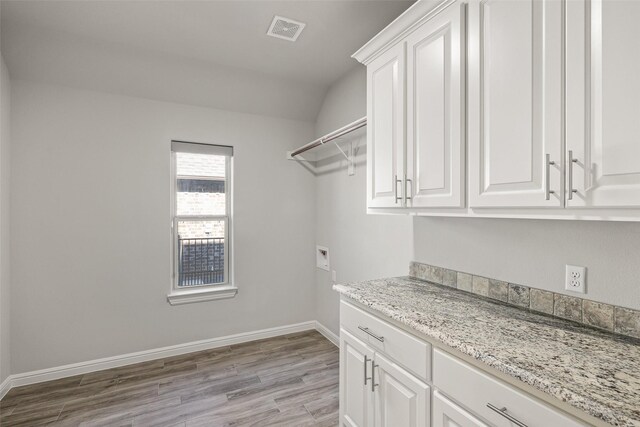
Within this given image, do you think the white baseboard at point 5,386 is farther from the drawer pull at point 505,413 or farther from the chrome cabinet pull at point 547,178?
the chrome cabinet pull at point 547,178

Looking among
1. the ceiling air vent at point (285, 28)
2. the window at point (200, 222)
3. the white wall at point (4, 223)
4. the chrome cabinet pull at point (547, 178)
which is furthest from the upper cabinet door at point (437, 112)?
the white wall at point (4, 223)

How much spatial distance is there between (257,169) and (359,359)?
237cm

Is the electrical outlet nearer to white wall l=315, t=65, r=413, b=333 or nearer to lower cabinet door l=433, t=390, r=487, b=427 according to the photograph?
lower cabinet door l=433, t=390, r=487, b=427

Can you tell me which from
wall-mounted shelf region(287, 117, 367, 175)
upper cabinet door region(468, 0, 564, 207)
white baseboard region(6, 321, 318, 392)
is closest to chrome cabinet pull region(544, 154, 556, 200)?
upper cabinet door region(468, 0, 564, 207)

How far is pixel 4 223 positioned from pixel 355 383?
2.85 m

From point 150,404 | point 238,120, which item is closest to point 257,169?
point 238,120

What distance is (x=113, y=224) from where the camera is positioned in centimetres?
288

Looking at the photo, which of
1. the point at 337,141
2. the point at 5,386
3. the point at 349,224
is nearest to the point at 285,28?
the point at 337,141

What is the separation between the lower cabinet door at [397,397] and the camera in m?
1.30

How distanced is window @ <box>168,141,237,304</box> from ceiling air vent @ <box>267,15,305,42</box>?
132cm

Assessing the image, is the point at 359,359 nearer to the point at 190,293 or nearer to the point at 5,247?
the point at 190,293

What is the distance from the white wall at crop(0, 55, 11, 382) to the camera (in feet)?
7.78

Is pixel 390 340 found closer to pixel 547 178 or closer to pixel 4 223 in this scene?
pixel 547 178

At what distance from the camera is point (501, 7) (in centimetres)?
128
